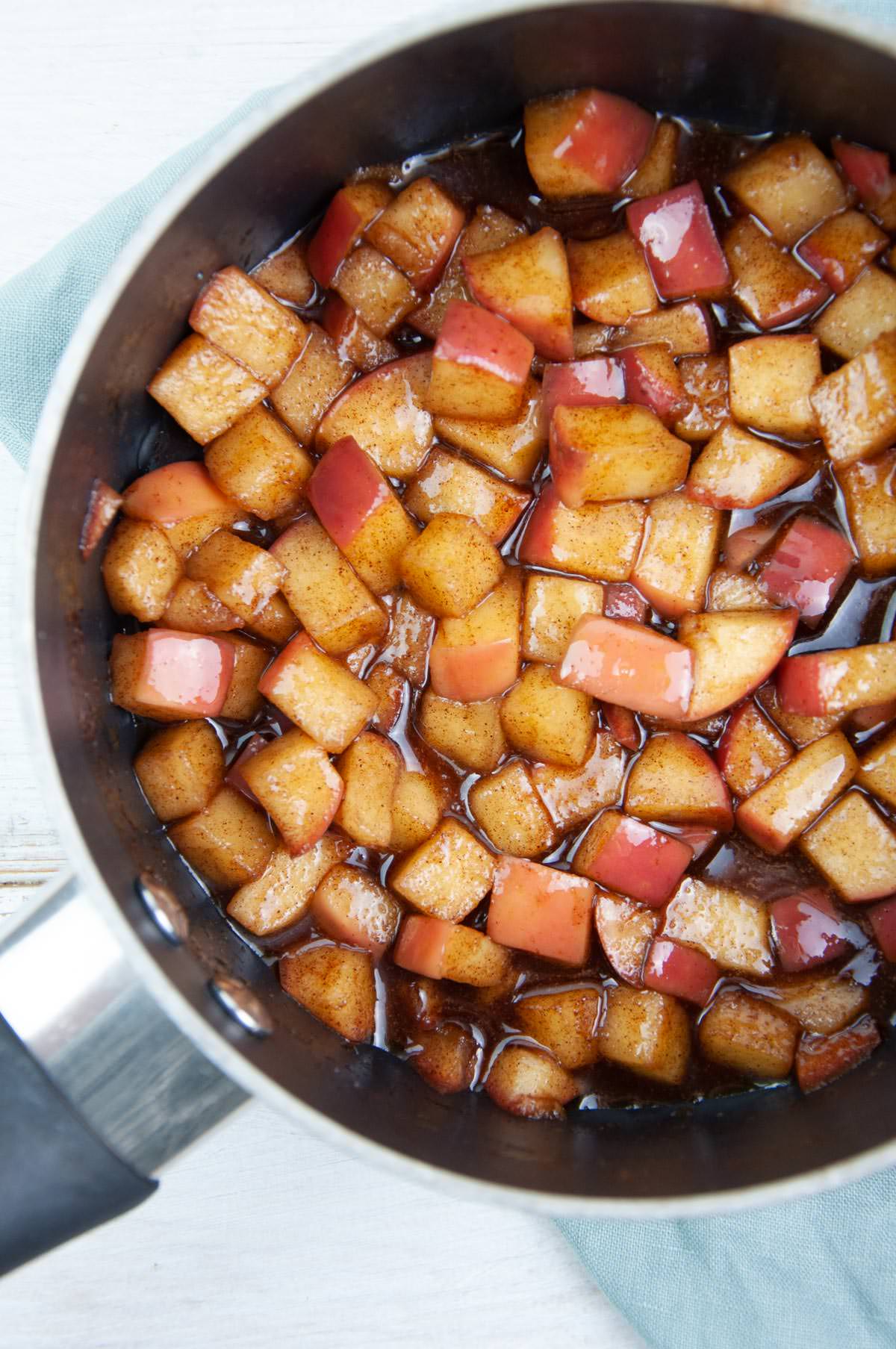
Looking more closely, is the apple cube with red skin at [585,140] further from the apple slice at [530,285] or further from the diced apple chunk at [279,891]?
the diced apple chunk at [279,891]

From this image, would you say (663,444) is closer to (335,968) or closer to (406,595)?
(406,595)

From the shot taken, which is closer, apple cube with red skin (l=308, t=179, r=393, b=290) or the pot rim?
the pot rim

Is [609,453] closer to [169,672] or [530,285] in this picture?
[530,285]

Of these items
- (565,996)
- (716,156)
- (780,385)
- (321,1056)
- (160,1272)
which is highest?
(716,156)

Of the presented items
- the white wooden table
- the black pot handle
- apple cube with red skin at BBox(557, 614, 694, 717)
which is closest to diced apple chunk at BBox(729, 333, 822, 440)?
apple cube with red skin at BBox(557, 614, 694, 717)

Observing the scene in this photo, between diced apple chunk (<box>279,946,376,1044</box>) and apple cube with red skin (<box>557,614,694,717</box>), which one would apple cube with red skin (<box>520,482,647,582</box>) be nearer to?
apple cube with red skin (<box>557,614,694,717</box>)

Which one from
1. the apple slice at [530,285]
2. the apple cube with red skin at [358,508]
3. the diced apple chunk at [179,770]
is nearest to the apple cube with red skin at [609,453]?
the apple slice at [530,285]

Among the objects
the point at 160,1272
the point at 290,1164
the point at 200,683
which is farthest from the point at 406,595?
the point at 160,1272

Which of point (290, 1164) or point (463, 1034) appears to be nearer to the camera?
point (463, 1034)
